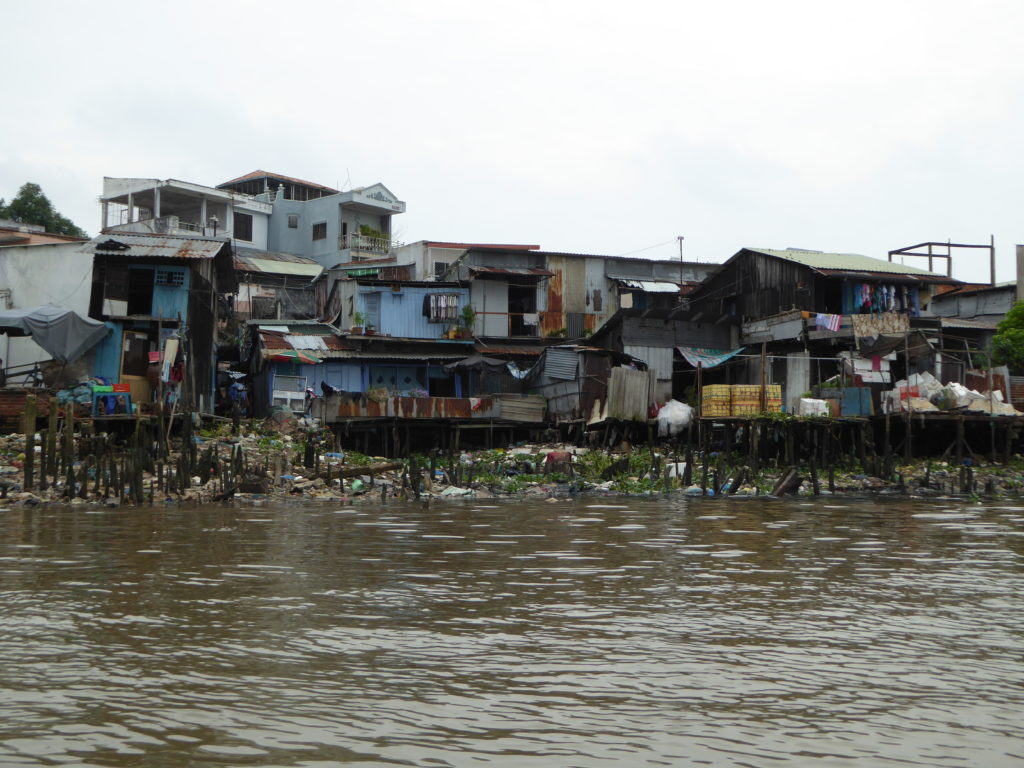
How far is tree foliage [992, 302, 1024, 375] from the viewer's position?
107 feet

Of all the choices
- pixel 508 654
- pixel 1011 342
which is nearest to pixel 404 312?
pixel 1011 342

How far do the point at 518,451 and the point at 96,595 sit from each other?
73.4ft

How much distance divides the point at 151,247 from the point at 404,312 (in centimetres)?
1029

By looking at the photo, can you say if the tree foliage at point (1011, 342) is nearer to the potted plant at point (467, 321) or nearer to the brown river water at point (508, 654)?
the potted plant at point (467, 321)

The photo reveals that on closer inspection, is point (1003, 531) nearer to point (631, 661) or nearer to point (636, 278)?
point (631, 661)

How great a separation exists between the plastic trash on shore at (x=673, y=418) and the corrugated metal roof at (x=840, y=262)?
6.56 meters

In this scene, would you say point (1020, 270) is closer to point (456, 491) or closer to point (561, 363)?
point (561, 363)

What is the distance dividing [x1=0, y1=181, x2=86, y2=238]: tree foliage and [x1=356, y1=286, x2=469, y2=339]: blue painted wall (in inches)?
964

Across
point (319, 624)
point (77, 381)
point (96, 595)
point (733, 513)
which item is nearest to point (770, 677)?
point (319, 624)

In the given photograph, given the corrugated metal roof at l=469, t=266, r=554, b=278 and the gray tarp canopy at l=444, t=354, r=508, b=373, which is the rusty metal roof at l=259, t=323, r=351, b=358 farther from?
the corrugated metal roof at l=469, t=266, r=554, b=278

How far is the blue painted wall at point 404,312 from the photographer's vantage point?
3725cm

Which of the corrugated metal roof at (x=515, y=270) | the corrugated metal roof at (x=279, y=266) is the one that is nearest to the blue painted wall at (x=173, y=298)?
the corrugated metal roof at (x=515, y=270)

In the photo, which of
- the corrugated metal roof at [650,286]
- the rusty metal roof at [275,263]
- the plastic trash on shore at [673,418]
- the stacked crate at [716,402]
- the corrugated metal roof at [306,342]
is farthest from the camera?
the rusty metal roof at [275,263]

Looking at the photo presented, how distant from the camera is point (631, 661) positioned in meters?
6.13
